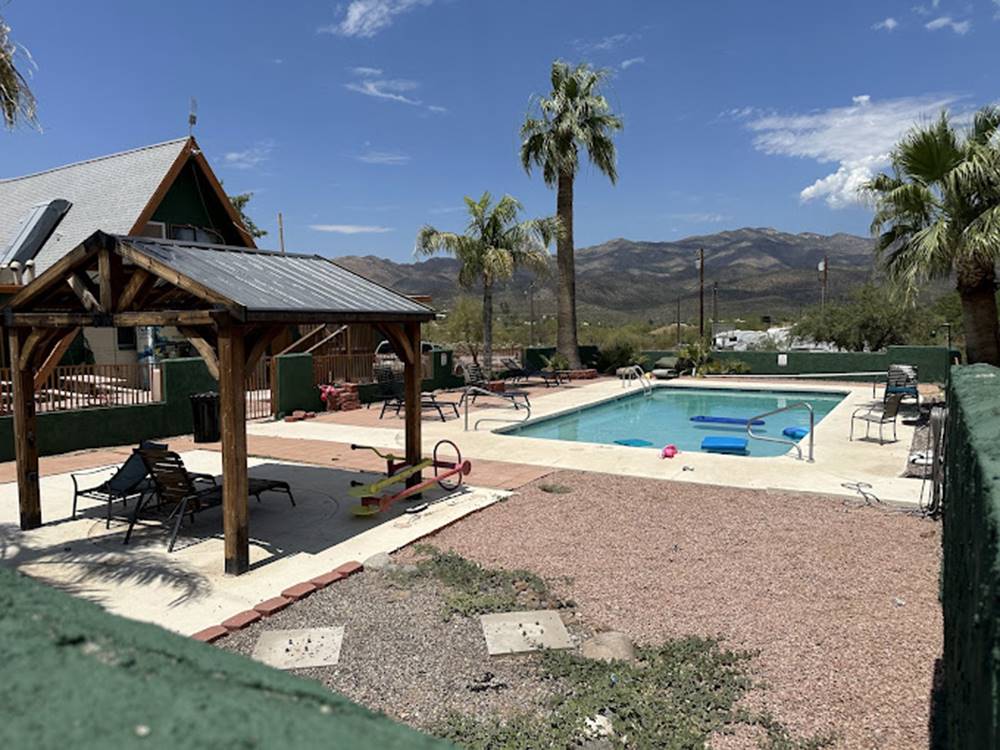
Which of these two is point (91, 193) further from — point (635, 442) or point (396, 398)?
point (635, 442)

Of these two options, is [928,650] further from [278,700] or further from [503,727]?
[278,700]

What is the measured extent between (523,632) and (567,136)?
23.9 meters

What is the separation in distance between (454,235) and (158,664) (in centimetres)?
2235

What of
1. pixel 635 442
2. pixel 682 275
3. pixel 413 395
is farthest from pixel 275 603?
pixel 682 275

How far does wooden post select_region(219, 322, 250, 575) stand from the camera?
6.31m

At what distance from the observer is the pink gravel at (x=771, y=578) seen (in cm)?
429

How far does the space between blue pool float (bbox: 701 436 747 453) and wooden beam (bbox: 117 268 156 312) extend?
1045cm

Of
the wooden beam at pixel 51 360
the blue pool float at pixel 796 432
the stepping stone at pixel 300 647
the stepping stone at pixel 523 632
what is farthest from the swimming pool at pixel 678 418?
the stepping stone at pixel 300 647

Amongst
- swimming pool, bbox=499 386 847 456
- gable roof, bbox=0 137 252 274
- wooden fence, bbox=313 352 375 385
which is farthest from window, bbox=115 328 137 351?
swimming pool, bbox=499 386 847 456

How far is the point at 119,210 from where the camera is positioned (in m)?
20.4

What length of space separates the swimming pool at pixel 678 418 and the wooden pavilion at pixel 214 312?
7.61 metres

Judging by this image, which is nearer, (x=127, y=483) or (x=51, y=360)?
(x=127, y=483)

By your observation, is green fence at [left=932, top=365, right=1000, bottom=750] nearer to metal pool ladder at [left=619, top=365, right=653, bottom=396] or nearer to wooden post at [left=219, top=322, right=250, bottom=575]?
wooden post at [left=219, top=322, right=250, bottom=575]

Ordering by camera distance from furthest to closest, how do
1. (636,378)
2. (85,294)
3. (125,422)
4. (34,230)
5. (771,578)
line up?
1. (636,378)
2. (34,230)
3. (125,422)
4. (85,294)
5. (771,578)
